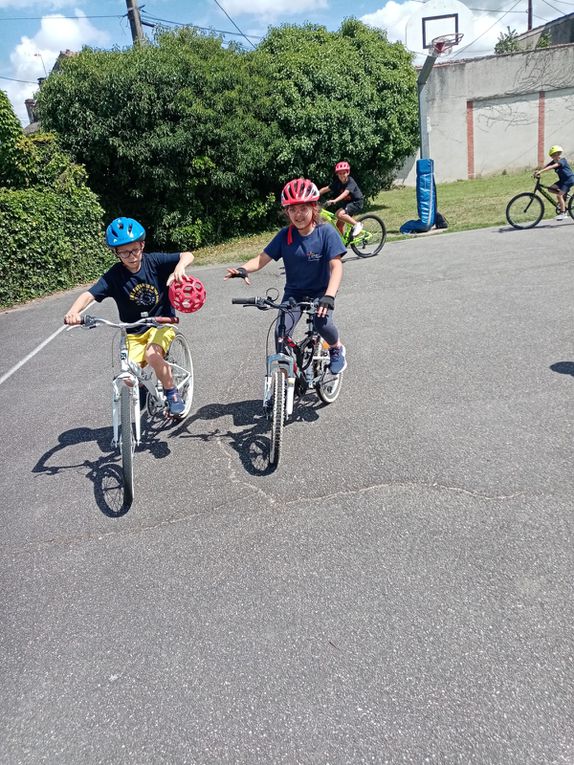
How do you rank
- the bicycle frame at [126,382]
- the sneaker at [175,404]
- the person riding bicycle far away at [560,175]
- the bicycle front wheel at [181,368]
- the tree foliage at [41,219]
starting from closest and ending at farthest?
the bicycle frame at [126,382] < the sneaker at [175,404] < the bicycle front wheel at [181,368] < the person riding bicycle far away at [560,175] < the tree foliage at [41,219]

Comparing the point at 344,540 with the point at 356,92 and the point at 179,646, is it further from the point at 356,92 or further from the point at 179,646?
the point at 356,92

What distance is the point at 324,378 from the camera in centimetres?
516

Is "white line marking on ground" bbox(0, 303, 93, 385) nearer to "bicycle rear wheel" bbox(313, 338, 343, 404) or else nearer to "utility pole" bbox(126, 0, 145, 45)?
"bicycle rear wheel" bbox(313, 338, 343, 404)

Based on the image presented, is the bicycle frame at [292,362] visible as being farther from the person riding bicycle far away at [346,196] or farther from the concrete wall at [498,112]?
the concrete wall at [498,112]

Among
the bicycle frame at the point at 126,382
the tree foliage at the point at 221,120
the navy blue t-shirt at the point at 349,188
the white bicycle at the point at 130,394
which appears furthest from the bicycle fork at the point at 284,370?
the tree foliage at the point at 221,120

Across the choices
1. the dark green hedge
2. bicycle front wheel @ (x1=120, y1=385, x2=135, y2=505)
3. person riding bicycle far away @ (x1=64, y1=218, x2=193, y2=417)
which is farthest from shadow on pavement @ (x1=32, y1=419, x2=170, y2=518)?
the dark green hedge

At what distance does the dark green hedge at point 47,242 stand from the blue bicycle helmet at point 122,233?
8499 millimetres

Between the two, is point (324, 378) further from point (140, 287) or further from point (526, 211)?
point (526, 211)

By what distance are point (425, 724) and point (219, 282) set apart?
10.1 m

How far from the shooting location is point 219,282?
38.2 feet

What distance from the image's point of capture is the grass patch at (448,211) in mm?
13961

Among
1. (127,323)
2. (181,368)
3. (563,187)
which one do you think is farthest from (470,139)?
(127,323)

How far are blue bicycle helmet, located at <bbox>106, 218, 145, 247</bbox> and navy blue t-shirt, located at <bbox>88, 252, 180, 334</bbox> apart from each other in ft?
1.07

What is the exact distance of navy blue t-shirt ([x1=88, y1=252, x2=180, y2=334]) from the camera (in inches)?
178
